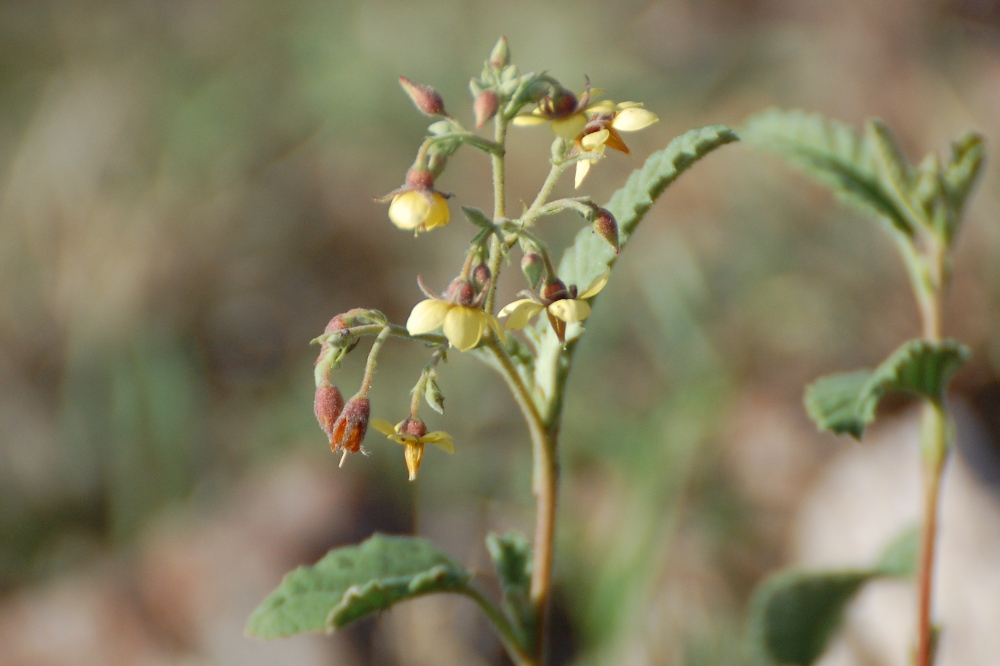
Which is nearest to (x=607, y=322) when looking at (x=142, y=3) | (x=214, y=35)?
(x=214, y=35)

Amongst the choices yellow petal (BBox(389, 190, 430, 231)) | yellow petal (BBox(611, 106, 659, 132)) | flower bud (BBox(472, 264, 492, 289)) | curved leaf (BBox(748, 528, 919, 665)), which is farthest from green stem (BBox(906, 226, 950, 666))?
yellow petal (BBox(389, 190, 430, 231))

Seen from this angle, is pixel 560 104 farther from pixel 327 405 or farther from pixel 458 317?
pixel 327 405

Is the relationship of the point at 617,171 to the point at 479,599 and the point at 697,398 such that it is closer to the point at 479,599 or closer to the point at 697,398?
the point at 697,398

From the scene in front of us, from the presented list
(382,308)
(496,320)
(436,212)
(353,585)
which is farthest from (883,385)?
(382,308)

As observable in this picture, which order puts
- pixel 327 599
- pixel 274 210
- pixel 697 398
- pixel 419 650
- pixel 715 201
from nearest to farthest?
pixel 327 599 → pixel 419 650 → pixel 697 398 → pixel 715 201 → pixel 274 210

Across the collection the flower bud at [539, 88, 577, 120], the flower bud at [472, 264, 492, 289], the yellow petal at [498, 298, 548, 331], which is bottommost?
the yellow petal at [498, 298, 548, 331]

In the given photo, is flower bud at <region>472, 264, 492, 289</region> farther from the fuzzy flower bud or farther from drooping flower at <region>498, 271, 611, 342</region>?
the fuzzy flower bud
